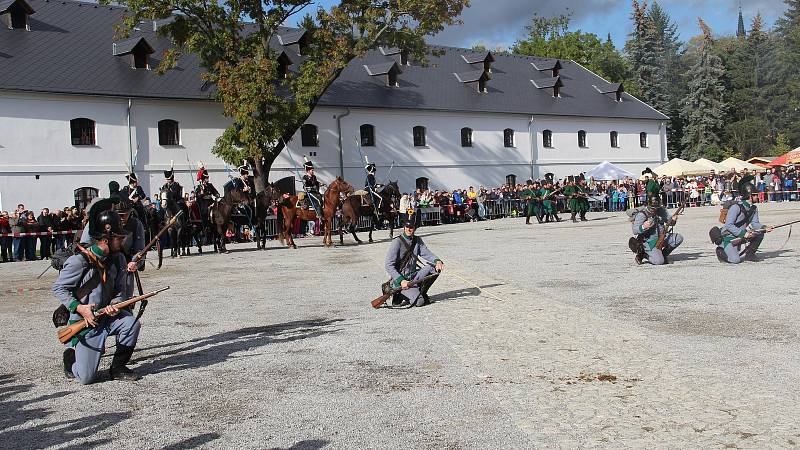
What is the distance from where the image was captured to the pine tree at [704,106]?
73.0m

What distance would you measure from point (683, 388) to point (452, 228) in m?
27.0

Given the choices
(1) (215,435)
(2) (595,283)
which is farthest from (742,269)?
(1) (215,435)

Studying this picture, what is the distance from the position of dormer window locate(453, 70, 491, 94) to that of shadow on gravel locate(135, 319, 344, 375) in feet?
137

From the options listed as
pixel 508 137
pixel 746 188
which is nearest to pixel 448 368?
pixel 746 188

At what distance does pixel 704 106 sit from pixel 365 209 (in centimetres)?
5493

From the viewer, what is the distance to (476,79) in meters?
51.6

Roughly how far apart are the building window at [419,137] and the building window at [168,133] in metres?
14.3

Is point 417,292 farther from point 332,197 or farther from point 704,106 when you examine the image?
point 704,106

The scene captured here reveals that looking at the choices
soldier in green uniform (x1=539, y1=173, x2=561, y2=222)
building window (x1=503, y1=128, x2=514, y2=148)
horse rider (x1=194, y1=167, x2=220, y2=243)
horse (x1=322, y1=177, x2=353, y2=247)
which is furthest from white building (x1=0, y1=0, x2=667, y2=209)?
horse rider (x1=194, y1=167, x2=220, y2=243)

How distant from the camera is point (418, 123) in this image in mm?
47375

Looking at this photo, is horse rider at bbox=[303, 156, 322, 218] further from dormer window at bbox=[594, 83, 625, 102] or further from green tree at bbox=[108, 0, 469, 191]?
dormer window at bbox=[594, 83, 625, 102]

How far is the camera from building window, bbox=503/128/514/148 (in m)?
51.8

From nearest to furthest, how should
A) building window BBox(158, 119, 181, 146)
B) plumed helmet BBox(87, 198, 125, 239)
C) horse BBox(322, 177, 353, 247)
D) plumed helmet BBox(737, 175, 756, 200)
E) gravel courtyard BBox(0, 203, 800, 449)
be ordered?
gravel courtyard BBox(0, 203, 800, 449) → plumed helmet BBox(87, 198, 125, 239) → plumed helmet BBox(737, 175, 756, 200) → horse BBox(322, 177, 353, 247) → building window BBox(158, 119, 181, 146)

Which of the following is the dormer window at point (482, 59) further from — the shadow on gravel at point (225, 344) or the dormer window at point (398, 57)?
the shadow on gravel at point (225, 344)
